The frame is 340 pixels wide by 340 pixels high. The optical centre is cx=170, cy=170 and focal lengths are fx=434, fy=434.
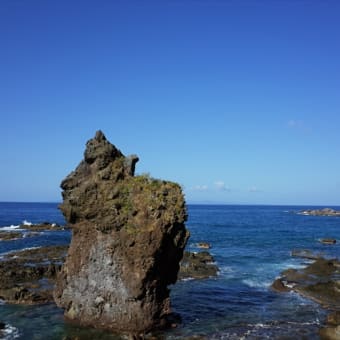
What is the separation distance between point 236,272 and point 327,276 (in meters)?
9.67

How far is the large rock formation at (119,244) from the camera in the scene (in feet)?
87.0

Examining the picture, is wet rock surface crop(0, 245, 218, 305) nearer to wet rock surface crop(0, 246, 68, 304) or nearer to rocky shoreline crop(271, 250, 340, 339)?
wet rock surface crop(0, 246, 68, 304)

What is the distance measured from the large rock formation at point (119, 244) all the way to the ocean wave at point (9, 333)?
11.0 ft

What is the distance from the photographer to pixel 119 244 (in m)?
27.2

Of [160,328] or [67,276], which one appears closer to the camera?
[160,328]

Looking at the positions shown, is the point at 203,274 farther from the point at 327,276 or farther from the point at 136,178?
the point at 136,178

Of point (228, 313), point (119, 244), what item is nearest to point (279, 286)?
point (228, 313)

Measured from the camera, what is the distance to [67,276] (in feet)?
95.9

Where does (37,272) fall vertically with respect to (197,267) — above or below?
above

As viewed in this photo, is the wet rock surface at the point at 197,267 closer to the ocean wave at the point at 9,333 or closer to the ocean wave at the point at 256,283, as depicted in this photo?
the ocean wave at the point at 256,283

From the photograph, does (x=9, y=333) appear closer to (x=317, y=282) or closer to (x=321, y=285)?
(x=321, y=285)

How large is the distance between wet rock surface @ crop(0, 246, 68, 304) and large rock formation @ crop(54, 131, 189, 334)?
5715mm

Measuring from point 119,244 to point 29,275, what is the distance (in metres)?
19.5

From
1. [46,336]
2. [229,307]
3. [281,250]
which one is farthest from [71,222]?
[281,250]
